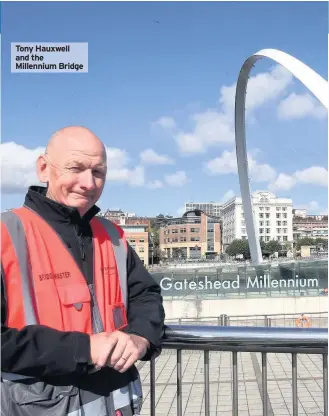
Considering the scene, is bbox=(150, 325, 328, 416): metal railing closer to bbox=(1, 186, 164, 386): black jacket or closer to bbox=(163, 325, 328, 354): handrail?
bbox=(163, 325, 328, 354): handrail

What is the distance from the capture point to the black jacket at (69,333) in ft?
5.30

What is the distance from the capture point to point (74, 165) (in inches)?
72.9

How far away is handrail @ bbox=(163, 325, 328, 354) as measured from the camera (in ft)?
7.48

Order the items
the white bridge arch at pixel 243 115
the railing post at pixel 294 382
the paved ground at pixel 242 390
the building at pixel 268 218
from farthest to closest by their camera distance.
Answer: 1. the building at pixel 268 218
2. the white bridge arch at pixel 243 115
3. the paved ground at pixel 242 390
4. the railing post at pixel 294 382

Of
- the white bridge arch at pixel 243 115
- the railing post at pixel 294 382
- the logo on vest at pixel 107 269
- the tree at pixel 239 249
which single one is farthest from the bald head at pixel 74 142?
the tree at pixel 239 249

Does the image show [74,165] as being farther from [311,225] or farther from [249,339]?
[311,225]

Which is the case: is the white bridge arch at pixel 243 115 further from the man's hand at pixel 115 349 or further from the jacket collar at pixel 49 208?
the man's hand at pixel 115 349

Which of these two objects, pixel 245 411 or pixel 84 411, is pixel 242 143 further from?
pixel 84 411

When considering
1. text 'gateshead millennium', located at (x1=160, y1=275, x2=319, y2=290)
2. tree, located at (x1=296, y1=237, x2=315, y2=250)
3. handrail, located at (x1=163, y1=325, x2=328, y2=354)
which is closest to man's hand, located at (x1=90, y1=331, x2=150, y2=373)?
handrail, located at (x1=163, y1=325, x2=328, y2=354)

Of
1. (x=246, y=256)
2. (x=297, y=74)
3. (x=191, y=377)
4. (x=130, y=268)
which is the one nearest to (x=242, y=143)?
(x=297, y=74)

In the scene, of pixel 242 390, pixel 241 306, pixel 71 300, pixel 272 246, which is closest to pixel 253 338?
pixel 71 300

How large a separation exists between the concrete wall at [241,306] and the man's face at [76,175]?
2630 cm

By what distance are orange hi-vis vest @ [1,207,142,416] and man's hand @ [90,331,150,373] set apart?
77mm

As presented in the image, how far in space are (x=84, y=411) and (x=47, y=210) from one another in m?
0.71
